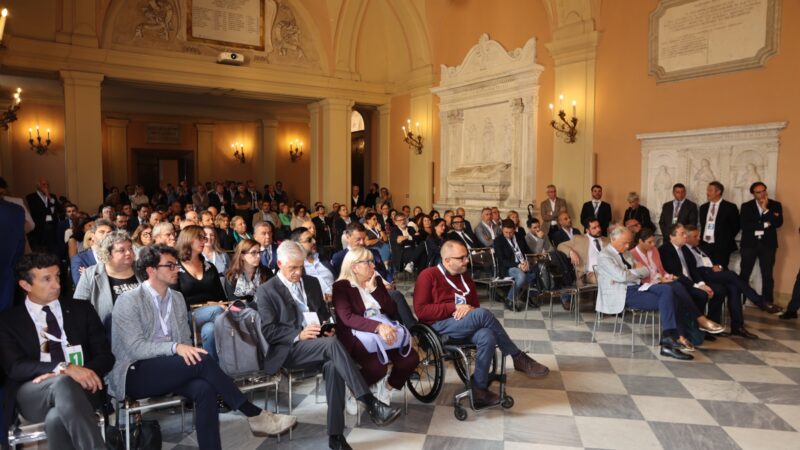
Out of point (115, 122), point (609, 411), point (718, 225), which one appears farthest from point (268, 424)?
point (115, 122)

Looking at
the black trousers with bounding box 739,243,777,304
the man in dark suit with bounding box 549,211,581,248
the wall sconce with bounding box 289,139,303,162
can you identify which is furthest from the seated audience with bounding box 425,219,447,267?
the wall sconce with bounding box 289,139,303,162

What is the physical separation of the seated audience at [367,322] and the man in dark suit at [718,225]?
5130mm

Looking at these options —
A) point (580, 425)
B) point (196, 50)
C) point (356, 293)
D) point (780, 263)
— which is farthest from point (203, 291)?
point (196, 50)

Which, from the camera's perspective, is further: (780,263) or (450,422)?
(780,263)

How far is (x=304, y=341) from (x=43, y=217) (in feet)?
26.1

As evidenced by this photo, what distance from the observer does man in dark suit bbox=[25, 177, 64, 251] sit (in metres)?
8.62

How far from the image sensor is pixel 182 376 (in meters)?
2.83

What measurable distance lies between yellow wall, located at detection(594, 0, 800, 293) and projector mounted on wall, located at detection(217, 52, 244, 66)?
6.83 metres

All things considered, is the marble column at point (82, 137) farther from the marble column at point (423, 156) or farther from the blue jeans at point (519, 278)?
the blue jeans at point (519, 278)

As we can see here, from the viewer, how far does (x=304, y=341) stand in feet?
10.7

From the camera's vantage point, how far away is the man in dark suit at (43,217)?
8.62 metres

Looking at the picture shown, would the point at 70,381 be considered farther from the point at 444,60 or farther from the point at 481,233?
the point at 444,60

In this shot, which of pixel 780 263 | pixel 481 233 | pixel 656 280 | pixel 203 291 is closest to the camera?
pixel 203 291

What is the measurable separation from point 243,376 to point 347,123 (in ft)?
32.2
